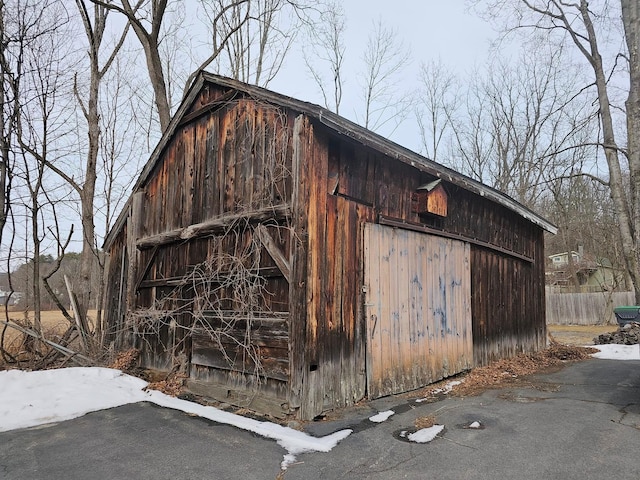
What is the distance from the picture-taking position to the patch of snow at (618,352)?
407 inches

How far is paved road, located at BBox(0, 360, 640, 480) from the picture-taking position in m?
3.60

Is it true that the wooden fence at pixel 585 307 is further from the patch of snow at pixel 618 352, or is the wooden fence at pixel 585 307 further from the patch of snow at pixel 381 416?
the patch of snow at pixel 381 416

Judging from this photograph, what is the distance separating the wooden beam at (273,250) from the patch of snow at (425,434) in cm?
215

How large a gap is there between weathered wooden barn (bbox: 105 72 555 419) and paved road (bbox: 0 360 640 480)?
0.79 metres

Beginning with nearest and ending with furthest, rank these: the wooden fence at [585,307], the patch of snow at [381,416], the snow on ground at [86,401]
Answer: the snow on ground at [86,401]
the patch of snow at [381,416]
the wooden fence at [585,307]

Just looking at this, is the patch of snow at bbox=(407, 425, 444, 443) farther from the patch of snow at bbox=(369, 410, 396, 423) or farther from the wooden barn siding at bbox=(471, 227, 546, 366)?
the wooden barn siding at bbox=(471, 227, 546, 366)

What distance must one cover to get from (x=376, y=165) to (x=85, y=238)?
8809 mm

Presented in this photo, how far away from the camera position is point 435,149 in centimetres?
2564

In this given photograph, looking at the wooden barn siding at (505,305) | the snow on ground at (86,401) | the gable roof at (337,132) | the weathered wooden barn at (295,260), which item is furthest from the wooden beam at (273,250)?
the wooden barn siding at (505,305)

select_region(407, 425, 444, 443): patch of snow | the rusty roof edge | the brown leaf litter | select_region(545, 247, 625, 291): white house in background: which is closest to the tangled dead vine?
the rusty roof edge

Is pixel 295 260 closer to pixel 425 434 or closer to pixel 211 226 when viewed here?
pixel 211 226

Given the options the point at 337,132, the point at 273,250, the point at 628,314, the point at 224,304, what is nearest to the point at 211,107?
the point at 337,132

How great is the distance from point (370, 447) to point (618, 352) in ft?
32.3

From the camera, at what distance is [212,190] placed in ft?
21.9
